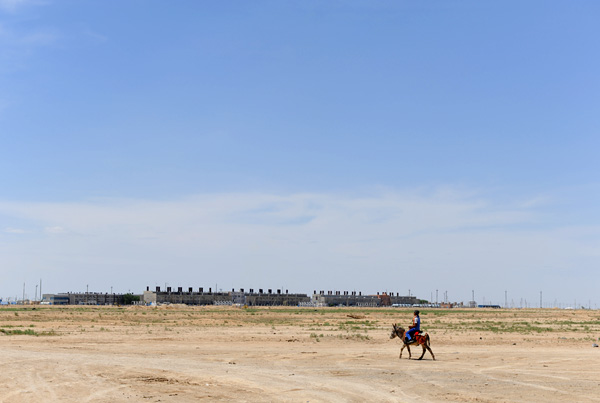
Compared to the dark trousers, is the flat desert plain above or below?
below

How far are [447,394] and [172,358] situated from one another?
48.4 feet

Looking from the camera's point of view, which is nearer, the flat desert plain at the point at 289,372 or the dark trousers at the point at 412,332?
the flat desert plain at the point at 289,372

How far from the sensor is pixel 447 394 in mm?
18531

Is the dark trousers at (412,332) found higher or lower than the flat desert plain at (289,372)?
higher

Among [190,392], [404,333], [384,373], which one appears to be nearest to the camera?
[190,392]

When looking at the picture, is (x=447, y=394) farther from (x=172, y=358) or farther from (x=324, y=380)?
(x=172, y=358)

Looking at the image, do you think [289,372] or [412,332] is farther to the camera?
[412,332]

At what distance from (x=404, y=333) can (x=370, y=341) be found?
40.8 feet

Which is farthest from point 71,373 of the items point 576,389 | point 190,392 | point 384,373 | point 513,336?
point 513,336

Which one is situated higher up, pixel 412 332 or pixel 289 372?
pixel 412 332

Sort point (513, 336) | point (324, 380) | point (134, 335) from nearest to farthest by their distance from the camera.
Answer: point (324, 380) < point (134, 335) < point (513, 336)

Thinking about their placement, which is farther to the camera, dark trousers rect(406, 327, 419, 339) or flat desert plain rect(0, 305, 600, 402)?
dark trousers rect(406, 327, 419, 339)

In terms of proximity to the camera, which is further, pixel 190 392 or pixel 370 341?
pixel 370 341

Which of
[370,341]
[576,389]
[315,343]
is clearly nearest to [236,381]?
[576,389]
